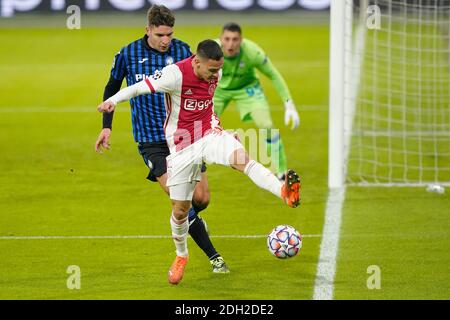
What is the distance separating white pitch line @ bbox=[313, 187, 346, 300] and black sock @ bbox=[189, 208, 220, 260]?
97 cm

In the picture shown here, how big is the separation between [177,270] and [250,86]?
4.48 m

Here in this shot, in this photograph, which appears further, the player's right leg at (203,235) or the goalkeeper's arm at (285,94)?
the goalkeeper's arm at (285,94)

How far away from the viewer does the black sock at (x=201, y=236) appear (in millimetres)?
9008

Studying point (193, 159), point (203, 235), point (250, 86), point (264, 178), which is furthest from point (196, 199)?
point (250, 86)

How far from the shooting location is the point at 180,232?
866 centimetres

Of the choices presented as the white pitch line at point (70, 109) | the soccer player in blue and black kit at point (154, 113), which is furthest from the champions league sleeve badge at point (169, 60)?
the white pitch line at point (70, 109)

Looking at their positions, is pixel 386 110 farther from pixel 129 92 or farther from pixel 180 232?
pixel 129 92

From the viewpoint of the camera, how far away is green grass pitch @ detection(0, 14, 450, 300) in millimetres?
8648

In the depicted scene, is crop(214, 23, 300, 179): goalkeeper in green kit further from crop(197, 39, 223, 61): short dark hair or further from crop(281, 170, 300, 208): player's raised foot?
crop(281, 170, 300, 208): player's raised foot

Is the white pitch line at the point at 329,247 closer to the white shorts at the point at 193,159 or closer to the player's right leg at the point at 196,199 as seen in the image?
the player's right leg at the point at 196,199

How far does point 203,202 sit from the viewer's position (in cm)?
907

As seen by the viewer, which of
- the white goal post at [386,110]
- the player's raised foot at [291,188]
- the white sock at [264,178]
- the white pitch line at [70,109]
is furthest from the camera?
the white pitch line at [70,109]

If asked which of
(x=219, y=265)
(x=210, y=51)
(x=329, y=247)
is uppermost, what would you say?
(x=210, y=51)

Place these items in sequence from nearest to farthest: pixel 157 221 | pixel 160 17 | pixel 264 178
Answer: pixel 264 178 → pixel 160 17 → pixel 157 221
